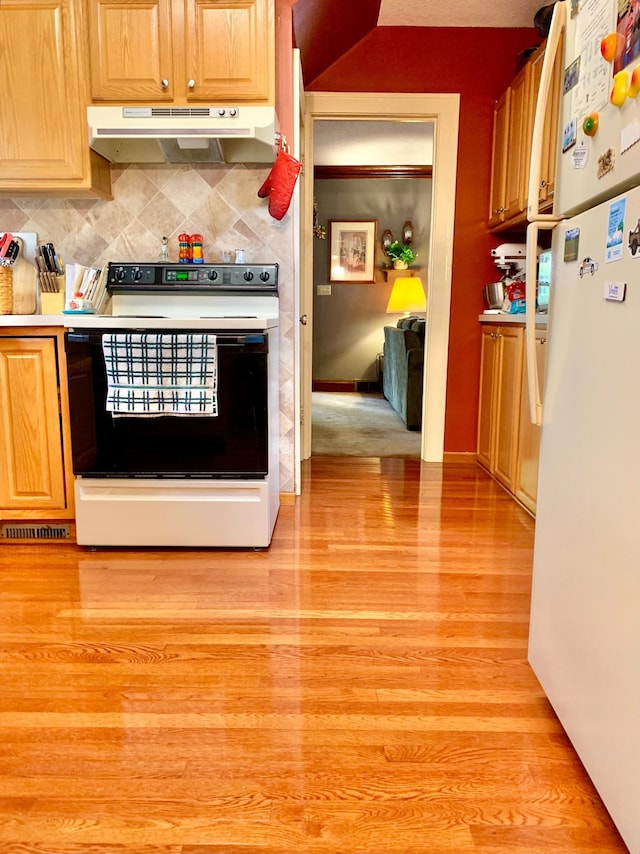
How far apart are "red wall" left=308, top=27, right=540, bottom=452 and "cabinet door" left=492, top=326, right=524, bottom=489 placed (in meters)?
0.71

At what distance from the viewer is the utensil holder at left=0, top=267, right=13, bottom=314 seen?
2.59m

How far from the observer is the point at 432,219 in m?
3.89

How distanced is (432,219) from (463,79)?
803 millimetres

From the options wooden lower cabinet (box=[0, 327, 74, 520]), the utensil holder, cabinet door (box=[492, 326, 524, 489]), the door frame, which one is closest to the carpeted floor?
the door frame

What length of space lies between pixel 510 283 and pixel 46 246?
2.38 m

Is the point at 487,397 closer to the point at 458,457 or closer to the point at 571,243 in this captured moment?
the point at 458,457

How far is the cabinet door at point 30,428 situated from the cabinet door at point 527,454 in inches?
79.3

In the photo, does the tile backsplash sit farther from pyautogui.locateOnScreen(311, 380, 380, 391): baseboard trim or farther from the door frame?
pyautogui.locateOnScreen(311, 380, 380, 391): baseboard trim

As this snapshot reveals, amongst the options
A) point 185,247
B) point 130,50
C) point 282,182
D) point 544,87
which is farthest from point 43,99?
point 544,87

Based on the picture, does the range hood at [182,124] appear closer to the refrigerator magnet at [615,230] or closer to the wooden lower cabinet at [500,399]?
the wooden lower cabinet at [500,399]

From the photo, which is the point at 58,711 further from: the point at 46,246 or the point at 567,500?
the point at 46,246

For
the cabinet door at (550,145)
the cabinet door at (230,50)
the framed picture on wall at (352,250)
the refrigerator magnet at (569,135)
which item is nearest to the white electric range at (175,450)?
the cabinet door at (230,50)

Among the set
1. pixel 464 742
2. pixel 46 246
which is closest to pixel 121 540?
pixel 46 246

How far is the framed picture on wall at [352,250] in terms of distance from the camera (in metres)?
7.12
